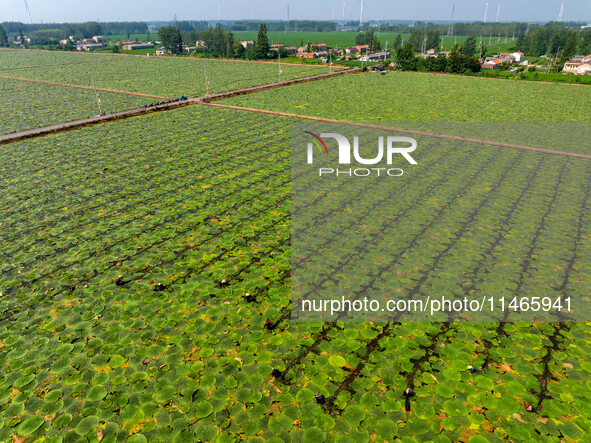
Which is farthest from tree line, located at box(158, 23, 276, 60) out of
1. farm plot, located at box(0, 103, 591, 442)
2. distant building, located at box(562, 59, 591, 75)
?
distant building, located at box(562, 59, 591, 75)

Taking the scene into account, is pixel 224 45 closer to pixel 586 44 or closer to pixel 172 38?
pixel 172 38

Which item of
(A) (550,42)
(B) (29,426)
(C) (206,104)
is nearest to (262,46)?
(C) (206,104)

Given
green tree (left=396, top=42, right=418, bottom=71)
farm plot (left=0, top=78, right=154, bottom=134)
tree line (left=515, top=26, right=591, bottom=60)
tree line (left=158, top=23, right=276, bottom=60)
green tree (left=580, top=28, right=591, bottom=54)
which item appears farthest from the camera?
tree line (left=515, top=26, right=591, bottom=60)

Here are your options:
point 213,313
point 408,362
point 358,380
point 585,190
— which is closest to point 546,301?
point 408,362

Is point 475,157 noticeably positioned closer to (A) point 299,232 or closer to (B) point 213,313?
(A) point 299,232

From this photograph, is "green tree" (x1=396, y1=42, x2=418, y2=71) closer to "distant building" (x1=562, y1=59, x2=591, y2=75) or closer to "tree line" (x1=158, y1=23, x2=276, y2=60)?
"tree line" (x1=158, y1=23, x2=276, y2=60)

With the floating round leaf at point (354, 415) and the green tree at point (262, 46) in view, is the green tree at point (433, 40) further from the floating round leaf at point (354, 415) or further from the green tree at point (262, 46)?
the floating round leaf at point (354, 415)
